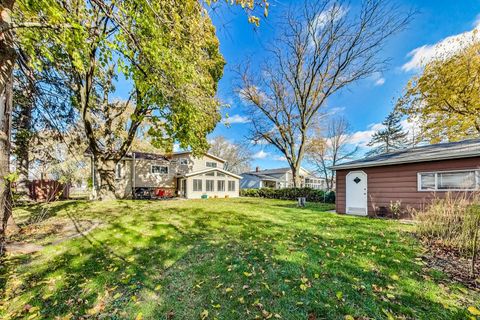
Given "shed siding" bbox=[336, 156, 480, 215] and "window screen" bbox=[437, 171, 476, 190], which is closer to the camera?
"window screen" bbox=[437, 171, 476, 190]

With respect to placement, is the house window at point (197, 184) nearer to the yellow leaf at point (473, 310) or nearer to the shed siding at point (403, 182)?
the shed siding at point (403, 182)

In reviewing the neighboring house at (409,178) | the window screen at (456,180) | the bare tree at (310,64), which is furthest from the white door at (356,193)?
the bare tree at (310,64)

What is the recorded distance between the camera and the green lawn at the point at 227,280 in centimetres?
254

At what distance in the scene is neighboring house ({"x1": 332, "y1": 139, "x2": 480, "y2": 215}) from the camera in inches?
302

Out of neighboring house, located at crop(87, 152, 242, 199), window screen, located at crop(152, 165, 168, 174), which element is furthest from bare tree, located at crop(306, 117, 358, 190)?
window screen, located at crop(152, 165, 168, 174)

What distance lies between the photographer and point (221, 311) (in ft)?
8.36

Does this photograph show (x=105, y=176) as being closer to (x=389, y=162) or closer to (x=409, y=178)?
(x=389, y=162)

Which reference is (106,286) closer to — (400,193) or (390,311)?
(390,311)

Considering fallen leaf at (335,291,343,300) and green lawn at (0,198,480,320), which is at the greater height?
fallen leaf at (335,291,343,300)

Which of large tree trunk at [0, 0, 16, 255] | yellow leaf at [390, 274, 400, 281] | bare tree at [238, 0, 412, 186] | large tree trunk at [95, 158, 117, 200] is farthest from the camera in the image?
bare tree at [238, 0, 412, 186]

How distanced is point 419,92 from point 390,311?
17.4 meters

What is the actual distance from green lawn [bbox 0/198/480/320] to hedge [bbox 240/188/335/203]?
1261 cm

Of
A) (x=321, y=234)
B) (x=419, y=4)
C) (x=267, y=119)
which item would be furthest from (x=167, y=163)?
(x=419, y=4)

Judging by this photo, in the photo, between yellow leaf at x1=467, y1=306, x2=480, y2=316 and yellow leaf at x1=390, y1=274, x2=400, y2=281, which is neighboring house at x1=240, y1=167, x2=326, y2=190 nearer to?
yellow leaf at x1=390, y1=274, x2=400, y2=281
